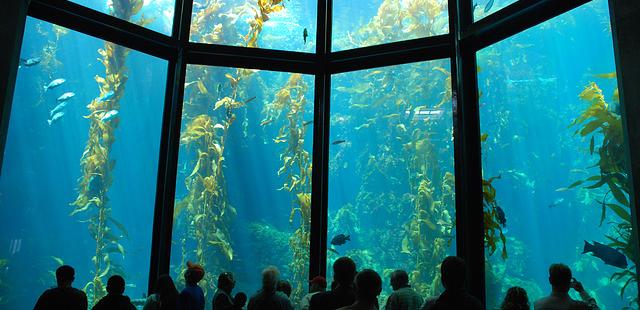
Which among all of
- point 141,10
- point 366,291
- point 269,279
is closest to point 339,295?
point 366,291

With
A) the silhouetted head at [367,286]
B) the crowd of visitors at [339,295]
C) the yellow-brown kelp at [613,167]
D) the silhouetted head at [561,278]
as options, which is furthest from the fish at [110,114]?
the yellow-brown kelp at [613,167]

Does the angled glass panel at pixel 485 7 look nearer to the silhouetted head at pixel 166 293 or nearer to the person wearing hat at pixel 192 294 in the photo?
the person wearing hat at pixel 192 294

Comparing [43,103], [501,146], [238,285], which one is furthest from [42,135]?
[501,146]

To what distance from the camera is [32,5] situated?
3.31m

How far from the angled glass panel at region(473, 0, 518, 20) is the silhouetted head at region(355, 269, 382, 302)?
321cm

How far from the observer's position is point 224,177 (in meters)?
6.08

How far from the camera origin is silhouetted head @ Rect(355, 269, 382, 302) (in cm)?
131

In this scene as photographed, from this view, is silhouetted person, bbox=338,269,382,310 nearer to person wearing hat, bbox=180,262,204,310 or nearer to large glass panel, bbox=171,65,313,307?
person wearing hat, bbox=180,262,204,310

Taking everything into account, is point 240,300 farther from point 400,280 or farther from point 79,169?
point 79,169

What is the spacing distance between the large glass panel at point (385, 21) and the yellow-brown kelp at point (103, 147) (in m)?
2.28

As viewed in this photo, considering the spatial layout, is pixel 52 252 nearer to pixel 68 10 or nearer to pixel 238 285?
pixel 238 285

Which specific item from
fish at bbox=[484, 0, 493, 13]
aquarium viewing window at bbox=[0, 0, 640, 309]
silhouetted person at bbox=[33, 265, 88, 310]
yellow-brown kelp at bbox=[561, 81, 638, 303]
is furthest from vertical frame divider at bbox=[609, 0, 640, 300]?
silhouetted person at bbox=[33, 265, 88, 310]

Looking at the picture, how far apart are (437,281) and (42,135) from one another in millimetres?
12226

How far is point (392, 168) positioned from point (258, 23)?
5442 mm
